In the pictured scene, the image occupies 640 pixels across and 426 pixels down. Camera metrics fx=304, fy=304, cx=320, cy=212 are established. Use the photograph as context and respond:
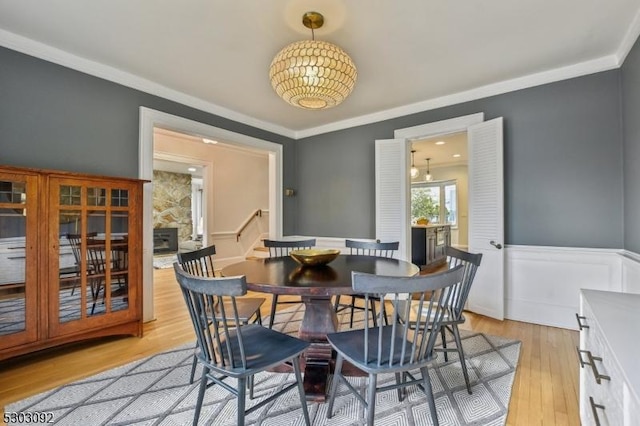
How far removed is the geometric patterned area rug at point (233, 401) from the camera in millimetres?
1681

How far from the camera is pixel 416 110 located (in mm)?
3957

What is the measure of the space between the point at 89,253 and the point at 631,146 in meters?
4.64

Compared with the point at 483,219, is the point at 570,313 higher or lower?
lower

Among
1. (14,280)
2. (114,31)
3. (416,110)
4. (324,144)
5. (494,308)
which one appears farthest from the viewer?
(324,144)

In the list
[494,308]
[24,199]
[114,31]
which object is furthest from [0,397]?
[494,308]

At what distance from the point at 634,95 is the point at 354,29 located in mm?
2316

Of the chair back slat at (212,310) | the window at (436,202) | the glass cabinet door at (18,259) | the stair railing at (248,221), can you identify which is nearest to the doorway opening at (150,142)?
the glass cabinet door at (18,259)

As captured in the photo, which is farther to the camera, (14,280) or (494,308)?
(494,308)

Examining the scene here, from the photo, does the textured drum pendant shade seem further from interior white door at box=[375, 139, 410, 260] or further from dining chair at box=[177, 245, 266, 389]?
interior white door at box=[375, 139, 410, 260]

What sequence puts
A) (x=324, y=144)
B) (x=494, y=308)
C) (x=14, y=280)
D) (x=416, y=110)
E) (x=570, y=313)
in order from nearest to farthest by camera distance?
1. (x=14, y=280)
2. (x=570, y=313)
3. (x=494, y=308)
4. (x=416, y=110)
5. (x=324, y=144)

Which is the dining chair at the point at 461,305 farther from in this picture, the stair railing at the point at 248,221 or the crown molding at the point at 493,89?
the stair railing at the point at 248,221

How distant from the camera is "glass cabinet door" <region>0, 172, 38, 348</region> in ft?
7.14

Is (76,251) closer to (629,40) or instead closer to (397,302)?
(397,302)

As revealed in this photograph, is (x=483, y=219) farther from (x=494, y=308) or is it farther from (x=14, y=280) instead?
(x=14, y=280)
